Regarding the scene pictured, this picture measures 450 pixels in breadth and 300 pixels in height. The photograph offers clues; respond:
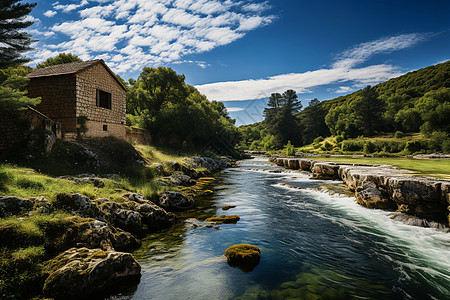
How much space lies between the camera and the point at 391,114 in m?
59.6

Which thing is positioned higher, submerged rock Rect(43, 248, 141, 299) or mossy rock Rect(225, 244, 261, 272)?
submerged rock Rect(43, 248, 141, 299)

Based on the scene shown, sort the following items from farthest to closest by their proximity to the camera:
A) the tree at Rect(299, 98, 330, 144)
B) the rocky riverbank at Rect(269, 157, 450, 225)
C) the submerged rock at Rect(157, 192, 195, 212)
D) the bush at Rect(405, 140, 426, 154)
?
the tree at Rect(299, 98, 330, 144) → the bush at Rect(405, 140, 426, 154) → the submerged rock at Rect(157, 192, 195, 212) → the rocky riverbank at Rect(269, 157, 450, 225)

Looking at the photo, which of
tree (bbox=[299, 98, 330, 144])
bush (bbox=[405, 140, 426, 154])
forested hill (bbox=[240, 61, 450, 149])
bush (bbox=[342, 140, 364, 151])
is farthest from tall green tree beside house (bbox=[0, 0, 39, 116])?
tree (bbox=[299, 98, 330, 144])

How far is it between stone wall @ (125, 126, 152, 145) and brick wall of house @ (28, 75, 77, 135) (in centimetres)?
801

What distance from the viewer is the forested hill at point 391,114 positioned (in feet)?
133

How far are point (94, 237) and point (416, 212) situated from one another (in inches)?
446

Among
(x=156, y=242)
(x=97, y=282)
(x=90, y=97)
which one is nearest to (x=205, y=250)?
(x=156, y=242)

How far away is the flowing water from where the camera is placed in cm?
478

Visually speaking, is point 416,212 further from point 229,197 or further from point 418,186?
point 229,197

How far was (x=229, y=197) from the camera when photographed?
13883 millimetres

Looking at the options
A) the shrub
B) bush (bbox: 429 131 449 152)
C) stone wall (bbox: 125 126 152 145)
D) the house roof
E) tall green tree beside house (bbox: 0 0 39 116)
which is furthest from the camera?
bush (bbox: 429 131 449 152)

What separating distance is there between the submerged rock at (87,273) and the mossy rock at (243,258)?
95.9 inches

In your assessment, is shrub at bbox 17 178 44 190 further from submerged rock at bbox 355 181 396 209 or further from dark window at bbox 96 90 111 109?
submerged rock at bbox 355 181 396 209

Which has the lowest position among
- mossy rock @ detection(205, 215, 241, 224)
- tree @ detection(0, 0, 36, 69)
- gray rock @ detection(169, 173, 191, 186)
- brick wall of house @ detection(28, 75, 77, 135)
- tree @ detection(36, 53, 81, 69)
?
mossy rock @ detection(205, 215, 241, 224)
